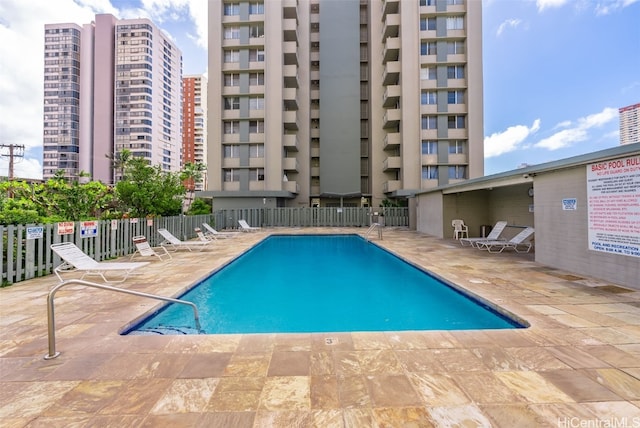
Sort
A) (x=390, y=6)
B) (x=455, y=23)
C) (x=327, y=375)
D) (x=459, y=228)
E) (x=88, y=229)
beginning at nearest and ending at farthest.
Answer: (x=327, y=375) → (x=88, y=229) → (x=459, y=228) → (x=455, y=23) → (x=390, y=6)

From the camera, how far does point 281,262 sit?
10945 millimetres

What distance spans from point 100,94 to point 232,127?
73.5m

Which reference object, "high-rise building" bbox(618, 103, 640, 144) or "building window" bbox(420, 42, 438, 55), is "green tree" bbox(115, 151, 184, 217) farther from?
"high-rise building" bbox(618, 103, 640, 144)

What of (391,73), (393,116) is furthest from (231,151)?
(391,73)

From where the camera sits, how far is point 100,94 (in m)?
75.9

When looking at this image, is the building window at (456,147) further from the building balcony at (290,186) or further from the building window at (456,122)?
the building balcony at (290,186)

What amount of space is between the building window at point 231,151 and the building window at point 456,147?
18.2m

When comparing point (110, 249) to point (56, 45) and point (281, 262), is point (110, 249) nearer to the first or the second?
point (281, 262)

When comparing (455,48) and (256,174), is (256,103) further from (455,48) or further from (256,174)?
(455,48)

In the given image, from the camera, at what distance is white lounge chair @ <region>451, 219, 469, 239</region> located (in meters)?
14.7

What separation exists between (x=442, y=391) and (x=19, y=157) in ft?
145

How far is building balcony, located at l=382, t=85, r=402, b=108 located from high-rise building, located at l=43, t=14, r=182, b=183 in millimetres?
69410

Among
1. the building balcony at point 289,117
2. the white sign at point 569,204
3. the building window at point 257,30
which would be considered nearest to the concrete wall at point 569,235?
the white sign at point 569,204

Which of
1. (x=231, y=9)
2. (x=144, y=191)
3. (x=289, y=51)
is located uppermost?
(x=231, y=9)
